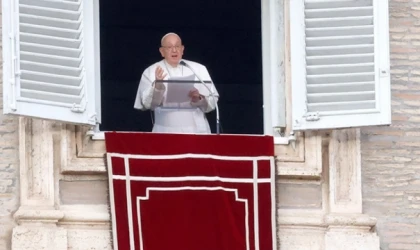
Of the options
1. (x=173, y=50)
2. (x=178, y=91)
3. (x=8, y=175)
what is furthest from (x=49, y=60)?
(x=173, y=50)

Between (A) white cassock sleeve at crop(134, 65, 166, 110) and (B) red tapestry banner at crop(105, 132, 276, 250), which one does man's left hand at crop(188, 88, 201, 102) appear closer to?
(A) white cassock sleeve at crop(134, 65, 166, 110)

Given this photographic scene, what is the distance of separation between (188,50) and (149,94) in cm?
348

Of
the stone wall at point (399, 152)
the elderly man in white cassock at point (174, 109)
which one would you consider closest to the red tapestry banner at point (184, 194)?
the elderly man in white cassock at point (174, 109)

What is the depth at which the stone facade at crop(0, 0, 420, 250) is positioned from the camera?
13.8 metres

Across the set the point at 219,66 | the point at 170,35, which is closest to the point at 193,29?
the point at 219,66

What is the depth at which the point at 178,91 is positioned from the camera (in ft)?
46.7

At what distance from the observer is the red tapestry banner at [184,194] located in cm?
1373

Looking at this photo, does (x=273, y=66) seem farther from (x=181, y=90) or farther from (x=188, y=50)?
(x=188, y=50)

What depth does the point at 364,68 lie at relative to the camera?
1401 centimetres

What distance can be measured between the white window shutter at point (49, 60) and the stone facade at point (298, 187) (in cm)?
20

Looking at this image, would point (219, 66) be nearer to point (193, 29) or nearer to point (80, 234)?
point (193, 29)

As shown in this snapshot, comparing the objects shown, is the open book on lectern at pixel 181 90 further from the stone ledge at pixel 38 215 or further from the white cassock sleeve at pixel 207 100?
the stone ledge at pixel 38 215

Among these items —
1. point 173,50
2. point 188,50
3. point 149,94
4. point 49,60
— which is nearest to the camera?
point 49,60

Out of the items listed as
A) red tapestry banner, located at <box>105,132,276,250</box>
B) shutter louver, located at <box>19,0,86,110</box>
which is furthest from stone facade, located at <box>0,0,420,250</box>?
shutter louver, located at <box>19,0,86,110</box>
